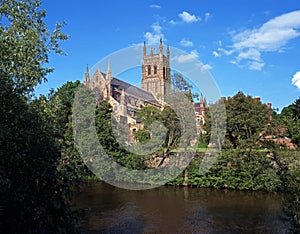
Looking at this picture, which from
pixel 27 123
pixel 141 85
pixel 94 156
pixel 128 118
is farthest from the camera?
pixel 141 85

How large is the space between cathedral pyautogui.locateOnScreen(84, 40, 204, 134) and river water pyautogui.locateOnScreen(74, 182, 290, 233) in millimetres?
13477

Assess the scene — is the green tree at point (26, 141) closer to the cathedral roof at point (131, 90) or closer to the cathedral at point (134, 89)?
the cathedral at point (134, 89)

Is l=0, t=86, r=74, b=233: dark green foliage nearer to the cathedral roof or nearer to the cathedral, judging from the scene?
the cathedral

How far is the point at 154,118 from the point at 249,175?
11080 millimetres

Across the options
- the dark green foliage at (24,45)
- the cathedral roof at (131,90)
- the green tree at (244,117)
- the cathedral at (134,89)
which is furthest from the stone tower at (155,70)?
the dark green foliage at (24,45)

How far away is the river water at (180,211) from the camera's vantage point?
14.4 m

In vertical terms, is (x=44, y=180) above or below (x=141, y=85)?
below

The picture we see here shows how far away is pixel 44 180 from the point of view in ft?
23.9

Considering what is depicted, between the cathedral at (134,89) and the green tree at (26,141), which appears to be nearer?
the green tree at (26,141)

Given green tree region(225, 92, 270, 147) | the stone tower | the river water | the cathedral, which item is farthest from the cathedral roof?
the river water

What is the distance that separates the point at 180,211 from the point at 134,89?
154 feet

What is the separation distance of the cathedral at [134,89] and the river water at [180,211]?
13477 millimetres

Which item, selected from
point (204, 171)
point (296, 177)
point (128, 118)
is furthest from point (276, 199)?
point (128, 118)

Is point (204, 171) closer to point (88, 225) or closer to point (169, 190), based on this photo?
point (169, 190)
